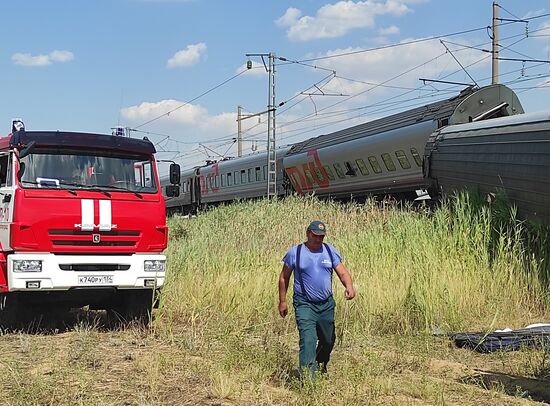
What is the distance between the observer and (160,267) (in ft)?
29.8

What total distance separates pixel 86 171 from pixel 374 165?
41.8 ft

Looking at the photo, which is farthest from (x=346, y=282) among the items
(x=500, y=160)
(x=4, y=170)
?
(x=500, y=160)

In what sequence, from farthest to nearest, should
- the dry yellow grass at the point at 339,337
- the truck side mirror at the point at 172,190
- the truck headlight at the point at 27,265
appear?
the truck side mirror at the point at 172,190
the truck headlight at the point at 27,265
the dry yellow grass at the point at 339,337

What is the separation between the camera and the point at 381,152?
20062mm

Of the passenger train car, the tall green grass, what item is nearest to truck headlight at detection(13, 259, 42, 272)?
the tall green grass

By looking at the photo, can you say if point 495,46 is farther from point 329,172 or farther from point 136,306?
point 136,306

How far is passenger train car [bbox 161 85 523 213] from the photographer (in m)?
18.2

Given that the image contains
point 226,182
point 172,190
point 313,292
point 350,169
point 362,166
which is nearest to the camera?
point 313,292

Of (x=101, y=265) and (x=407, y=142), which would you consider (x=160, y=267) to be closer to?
(x=101, y=265)

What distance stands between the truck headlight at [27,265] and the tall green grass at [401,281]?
185 cm

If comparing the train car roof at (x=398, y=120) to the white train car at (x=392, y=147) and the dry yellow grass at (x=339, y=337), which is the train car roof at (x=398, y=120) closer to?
the white train car at (x=392, y=147)

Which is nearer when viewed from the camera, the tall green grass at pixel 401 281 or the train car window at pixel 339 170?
the tall green grass at pixel 401 281

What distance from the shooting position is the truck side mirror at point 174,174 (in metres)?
10.2

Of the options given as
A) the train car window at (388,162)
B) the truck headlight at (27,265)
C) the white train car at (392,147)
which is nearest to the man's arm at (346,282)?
the truck headlight at (27,265)
